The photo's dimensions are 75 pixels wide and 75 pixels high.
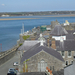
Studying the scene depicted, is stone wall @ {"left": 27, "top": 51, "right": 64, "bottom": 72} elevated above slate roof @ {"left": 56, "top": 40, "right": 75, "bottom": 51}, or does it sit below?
below

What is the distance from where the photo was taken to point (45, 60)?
1941 cm

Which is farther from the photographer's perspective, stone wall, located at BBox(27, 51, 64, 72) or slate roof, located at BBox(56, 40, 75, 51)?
slate roof, located at BBox(56, 40, 75, 51)

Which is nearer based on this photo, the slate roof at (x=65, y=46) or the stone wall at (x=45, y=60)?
the stone wall at (x=45, y=60)

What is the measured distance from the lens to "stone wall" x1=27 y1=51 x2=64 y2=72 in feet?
63.2

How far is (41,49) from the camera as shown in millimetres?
19719

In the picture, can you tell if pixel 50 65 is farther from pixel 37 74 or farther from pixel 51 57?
pixel 37 74

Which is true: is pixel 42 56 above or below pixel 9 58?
above

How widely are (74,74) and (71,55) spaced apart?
48.1 ft

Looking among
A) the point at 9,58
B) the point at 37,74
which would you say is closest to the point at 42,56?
the point at 37,74

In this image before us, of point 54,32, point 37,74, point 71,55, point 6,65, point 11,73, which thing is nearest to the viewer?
point 37,74

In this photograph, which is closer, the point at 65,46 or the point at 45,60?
the point at 45,60

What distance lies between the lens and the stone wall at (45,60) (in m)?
19.3

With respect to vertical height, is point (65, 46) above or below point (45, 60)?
above

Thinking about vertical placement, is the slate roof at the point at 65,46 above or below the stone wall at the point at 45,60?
above
